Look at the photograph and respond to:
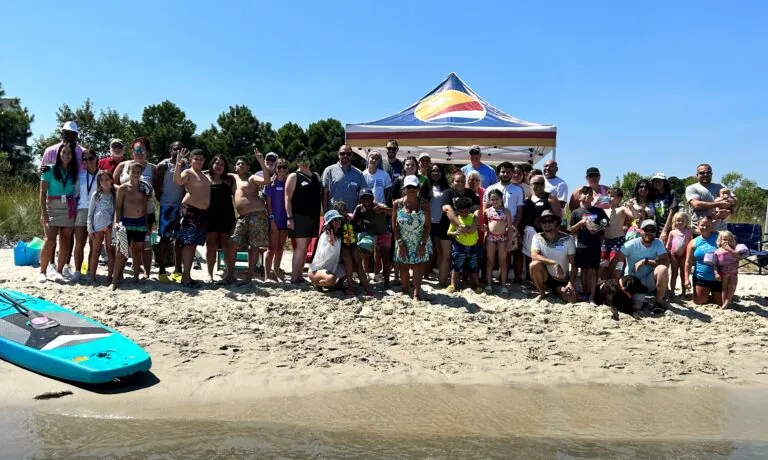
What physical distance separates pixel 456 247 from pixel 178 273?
12.1 ft

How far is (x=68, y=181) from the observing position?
6785 millimetres

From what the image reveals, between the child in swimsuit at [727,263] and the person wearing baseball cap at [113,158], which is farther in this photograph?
the person wearing baseball cap at [113,158]

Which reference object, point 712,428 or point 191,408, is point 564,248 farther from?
point 191,408

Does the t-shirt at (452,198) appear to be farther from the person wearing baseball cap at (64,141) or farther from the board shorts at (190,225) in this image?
the person wearing baseball cap at (64,141)

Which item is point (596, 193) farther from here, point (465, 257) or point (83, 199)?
point (83, 199)

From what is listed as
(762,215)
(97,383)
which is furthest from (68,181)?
(762,215)

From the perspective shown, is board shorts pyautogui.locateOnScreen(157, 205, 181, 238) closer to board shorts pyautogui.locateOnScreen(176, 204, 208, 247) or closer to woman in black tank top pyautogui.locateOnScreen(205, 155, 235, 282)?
board shorts pyautogui.locateOnScreen(176, 204, 208, 247)

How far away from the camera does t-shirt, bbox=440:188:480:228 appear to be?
22.4 feet

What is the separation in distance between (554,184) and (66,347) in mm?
5844

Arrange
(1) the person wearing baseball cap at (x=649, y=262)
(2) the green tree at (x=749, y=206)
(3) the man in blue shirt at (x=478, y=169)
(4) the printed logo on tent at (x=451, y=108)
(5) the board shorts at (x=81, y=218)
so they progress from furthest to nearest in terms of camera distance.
Result: (2) the green tree at (x=749, y=206) → (4) the printed logo on tent at (x=451, y=108) → (3) the man in blue shirt at (x=478, y=169) → (5) the board shorts at (x=81, y=218) → (1) the person wearing baseball cap at (x=649, y=262)

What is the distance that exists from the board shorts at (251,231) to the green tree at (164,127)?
99.1ft

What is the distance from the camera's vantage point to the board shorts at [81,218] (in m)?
6.84

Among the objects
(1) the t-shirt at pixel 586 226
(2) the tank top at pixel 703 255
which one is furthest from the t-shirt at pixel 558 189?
(2) the tank top at pixel 703 255

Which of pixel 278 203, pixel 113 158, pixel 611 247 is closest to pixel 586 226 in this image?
pixel 611 247
